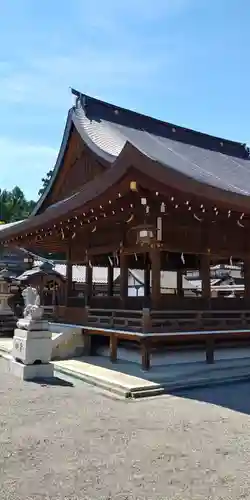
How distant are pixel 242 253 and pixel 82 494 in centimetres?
832

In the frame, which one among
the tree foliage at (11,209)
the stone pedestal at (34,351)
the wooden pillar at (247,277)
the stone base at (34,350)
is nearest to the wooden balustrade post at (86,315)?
the stone pedestal at (34,351)

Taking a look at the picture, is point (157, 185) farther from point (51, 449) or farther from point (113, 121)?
point (113, 121)

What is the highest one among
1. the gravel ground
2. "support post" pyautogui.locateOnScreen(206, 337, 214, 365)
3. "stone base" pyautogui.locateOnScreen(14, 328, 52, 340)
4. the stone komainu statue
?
the stone komainu statue

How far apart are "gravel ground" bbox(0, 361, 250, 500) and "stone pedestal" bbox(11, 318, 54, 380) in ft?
4.79

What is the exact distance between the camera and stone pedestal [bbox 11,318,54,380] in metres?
8.24

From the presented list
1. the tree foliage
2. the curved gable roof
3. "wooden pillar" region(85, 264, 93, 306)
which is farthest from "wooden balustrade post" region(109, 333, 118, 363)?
the tree foliage

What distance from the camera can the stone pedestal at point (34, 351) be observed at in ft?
27.0

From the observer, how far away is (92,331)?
1033 cm

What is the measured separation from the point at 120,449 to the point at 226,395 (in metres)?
3.12

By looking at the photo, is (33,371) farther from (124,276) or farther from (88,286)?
(88,286)

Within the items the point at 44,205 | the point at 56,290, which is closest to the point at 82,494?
the point at 44,205

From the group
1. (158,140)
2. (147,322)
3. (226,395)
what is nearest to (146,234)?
(147,322)

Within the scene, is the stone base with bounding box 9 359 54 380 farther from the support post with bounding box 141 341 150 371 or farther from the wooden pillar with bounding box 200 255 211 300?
the wooden pillar with bounding box 200 255 211 300

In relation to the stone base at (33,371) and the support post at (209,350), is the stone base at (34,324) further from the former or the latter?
the support post at (209,350)
